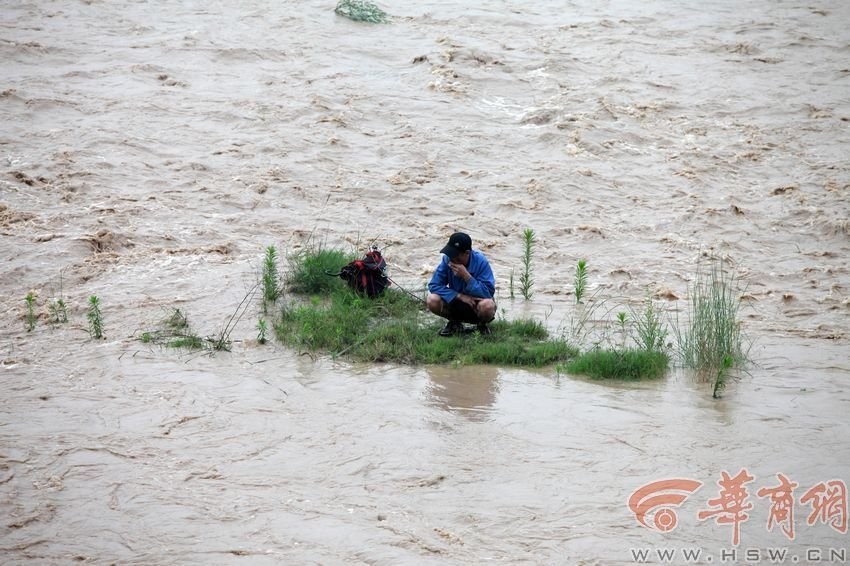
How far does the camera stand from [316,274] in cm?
939

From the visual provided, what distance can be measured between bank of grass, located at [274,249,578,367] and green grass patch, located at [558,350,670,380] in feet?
1.07

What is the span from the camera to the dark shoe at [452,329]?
8.45 m

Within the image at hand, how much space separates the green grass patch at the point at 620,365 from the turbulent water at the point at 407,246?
17 cm

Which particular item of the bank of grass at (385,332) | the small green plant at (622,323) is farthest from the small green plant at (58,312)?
the small green plant at (622,323)

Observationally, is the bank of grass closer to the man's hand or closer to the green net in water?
the man's hand

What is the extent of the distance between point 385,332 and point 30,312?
3.23 metres

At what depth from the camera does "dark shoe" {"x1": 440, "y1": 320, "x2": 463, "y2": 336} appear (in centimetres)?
845

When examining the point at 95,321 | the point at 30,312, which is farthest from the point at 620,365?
the point at 30,312

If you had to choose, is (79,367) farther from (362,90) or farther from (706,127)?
(706,127)

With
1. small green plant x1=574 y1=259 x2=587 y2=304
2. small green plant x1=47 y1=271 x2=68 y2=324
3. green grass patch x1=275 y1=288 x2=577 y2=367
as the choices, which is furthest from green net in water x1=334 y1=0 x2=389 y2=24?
small green plant x1=47 y1=271 x2=68 y2=324

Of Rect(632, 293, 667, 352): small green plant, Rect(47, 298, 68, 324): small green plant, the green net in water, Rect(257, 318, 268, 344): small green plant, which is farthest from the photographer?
the green net in water

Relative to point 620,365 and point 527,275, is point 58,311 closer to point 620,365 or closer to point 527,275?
point 527,275

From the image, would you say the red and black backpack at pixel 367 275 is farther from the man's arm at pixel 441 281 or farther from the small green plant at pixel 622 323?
the small green plant at pixel 622 323

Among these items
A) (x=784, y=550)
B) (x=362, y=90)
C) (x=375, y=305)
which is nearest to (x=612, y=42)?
(x=362, y=90)
